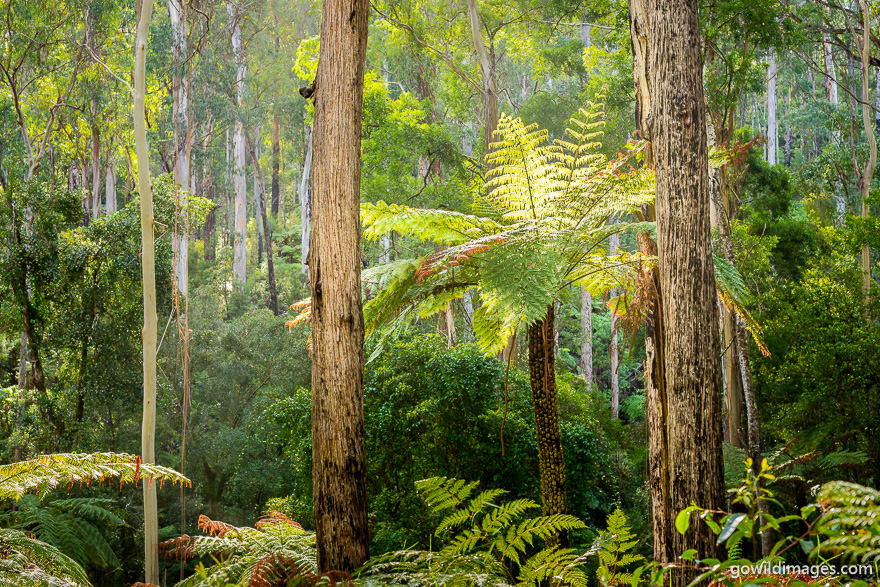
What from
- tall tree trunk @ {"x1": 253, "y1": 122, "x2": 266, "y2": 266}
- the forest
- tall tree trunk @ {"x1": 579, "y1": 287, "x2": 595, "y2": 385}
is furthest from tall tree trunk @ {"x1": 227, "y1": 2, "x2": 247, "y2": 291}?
tall tree trunk @ {"x1": 579, "y1": 287, "x2": 595, "y2": 385}

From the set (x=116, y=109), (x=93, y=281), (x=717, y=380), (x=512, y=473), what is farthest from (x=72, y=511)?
(x=116, y=109)

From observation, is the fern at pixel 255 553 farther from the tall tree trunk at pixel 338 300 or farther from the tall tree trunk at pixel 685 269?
the tall tree trunk at pixel 685 269

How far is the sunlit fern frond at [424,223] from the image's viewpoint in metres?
3.19

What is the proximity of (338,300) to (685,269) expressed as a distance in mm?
1464

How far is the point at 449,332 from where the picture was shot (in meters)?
11.2

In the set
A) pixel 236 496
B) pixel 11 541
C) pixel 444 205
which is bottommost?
pixel 236 496

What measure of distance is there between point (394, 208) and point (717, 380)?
1.87 metres

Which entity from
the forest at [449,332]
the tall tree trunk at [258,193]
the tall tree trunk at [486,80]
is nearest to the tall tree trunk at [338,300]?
the forest at [449,332]

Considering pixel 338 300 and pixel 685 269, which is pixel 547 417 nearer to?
pixel 685 269

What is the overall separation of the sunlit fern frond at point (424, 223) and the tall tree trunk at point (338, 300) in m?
0.57

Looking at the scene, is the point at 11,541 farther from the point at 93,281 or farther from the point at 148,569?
the point at 93,281

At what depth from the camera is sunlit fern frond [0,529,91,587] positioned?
1919 mm

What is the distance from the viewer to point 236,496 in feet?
33.8

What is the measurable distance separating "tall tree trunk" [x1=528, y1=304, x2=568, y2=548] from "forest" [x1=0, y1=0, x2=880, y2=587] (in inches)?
0.8
